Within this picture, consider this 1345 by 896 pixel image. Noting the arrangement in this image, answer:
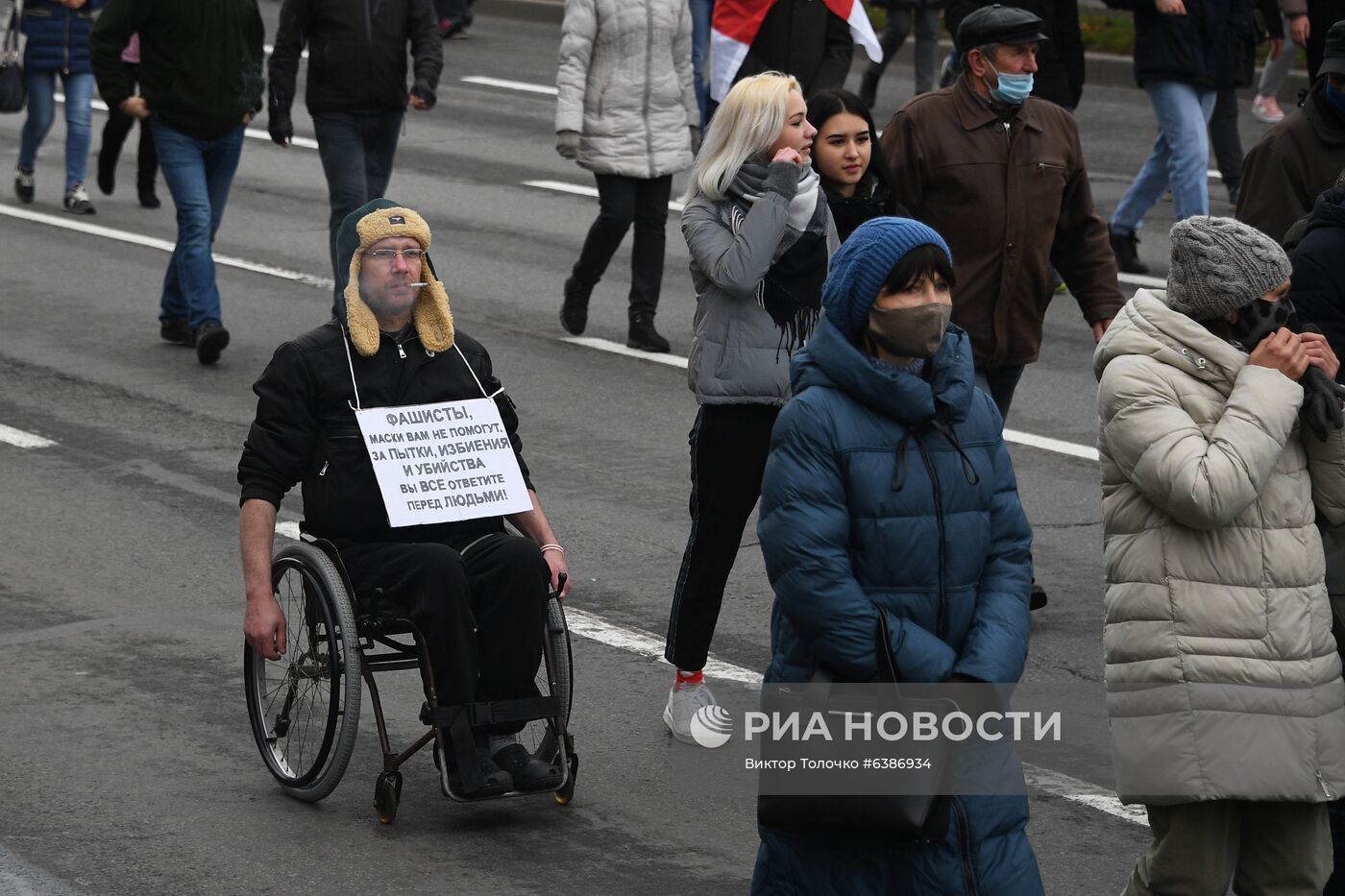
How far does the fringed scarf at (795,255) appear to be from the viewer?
629cm

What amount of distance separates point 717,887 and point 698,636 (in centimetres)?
112

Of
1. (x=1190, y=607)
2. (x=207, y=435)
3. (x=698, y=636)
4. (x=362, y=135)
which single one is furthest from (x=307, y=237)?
(x=1190, y=607)

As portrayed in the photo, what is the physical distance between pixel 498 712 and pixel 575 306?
6.24 meters

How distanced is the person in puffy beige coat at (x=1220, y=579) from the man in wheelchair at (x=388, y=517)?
68.1 inches

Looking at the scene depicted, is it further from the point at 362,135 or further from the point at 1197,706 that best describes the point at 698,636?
the point at 362,135

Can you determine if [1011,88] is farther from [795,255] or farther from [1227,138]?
[1227,138]

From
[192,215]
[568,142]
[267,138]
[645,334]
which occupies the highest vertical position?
[568,142]

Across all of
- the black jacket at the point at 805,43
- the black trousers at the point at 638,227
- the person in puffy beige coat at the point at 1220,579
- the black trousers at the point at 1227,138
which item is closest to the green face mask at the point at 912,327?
the person in puffy beige coat at the point at 1220,579

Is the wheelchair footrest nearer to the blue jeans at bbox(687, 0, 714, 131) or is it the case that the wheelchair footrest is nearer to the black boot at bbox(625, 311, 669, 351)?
the black boot at bbox(625, 311, 669, 351)

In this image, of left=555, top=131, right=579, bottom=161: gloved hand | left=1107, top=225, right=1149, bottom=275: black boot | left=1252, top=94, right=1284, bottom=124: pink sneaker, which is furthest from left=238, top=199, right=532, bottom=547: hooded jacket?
left=1252, top=94, right=1284, bottom=124: pink sneaker

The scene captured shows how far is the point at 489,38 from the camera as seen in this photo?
23984 mm

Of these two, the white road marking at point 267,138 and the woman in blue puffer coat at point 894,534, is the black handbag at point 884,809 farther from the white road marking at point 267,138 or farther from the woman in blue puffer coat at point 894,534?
the white road marking at point 267,138

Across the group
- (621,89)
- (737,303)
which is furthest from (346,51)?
(737,303)

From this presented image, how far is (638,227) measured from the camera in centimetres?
1153
